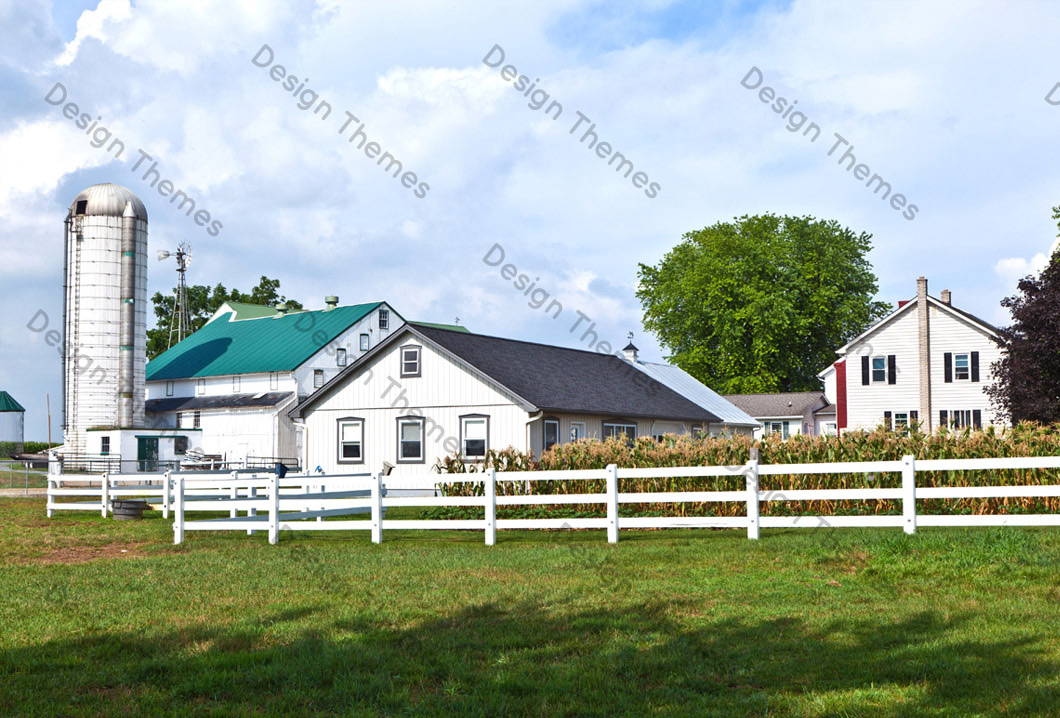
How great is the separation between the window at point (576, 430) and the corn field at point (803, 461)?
8.89 m

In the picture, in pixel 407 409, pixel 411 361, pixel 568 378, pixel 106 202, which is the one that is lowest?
pixel 407 409

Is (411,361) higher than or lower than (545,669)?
higher

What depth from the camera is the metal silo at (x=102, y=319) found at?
166ft

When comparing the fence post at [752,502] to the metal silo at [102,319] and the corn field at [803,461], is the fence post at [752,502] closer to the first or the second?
the corn field at [803,461]

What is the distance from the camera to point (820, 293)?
211 ft

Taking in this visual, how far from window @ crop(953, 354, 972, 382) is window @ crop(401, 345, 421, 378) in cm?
3142

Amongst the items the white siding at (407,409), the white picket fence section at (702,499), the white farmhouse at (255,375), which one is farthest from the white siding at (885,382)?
the white picket fence section at (702,499)

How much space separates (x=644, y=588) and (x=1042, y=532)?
691 cm

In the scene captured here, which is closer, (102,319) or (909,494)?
(909,494)

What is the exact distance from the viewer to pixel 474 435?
32531 millimetres

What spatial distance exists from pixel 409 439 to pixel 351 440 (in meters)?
2.30

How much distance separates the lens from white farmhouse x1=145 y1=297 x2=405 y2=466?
174ft

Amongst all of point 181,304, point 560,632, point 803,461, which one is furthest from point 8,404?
point 560,632

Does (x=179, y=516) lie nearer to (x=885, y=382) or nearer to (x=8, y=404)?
(x=885, y=382)
